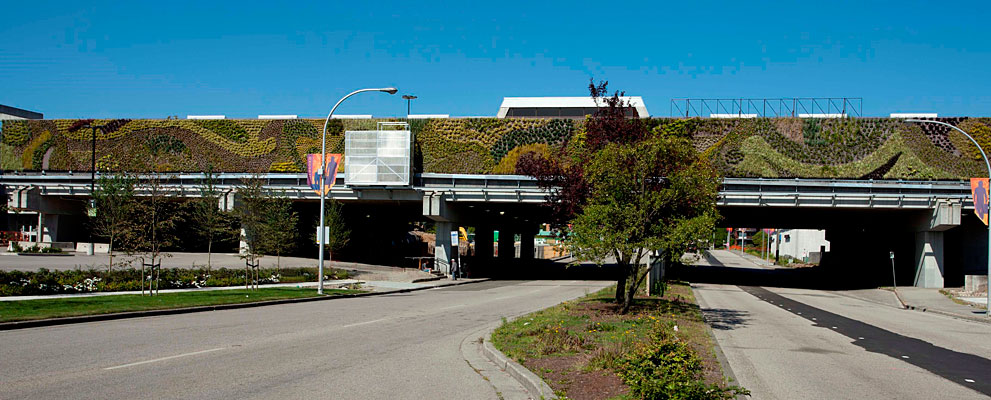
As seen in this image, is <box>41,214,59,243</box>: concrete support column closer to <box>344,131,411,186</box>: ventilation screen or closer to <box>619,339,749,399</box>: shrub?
<box>344,131,411,186</box>: ventilation screen

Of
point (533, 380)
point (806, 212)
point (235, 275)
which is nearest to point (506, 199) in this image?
point (235, 275)

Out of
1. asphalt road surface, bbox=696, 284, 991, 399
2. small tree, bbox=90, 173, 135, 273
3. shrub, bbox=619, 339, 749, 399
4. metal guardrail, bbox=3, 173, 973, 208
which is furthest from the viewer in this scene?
metal guardrail, bbox=3, 173, 973, 208

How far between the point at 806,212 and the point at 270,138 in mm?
45025

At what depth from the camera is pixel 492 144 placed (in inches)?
2457

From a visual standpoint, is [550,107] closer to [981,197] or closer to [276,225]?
[276,225]

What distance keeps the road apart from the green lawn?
4.24 feet

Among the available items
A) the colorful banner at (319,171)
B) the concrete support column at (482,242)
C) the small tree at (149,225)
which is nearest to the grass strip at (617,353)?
the colorful banner at (319,171)

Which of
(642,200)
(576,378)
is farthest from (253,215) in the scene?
(576,378)

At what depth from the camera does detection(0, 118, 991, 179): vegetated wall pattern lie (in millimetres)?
57094

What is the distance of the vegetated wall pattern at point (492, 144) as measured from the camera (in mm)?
57094

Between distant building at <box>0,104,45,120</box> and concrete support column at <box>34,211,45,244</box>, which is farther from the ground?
distant building at <box>0,104,45,120</box>

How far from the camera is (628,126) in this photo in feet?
69.3

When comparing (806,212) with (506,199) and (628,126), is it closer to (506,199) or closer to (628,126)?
(506,199)

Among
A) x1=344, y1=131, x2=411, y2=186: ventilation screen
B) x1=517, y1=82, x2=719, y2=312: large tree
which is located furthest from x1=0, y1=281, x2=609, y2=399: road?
x1=344, y1=131, x2=411, y2=186: ventilation screen
